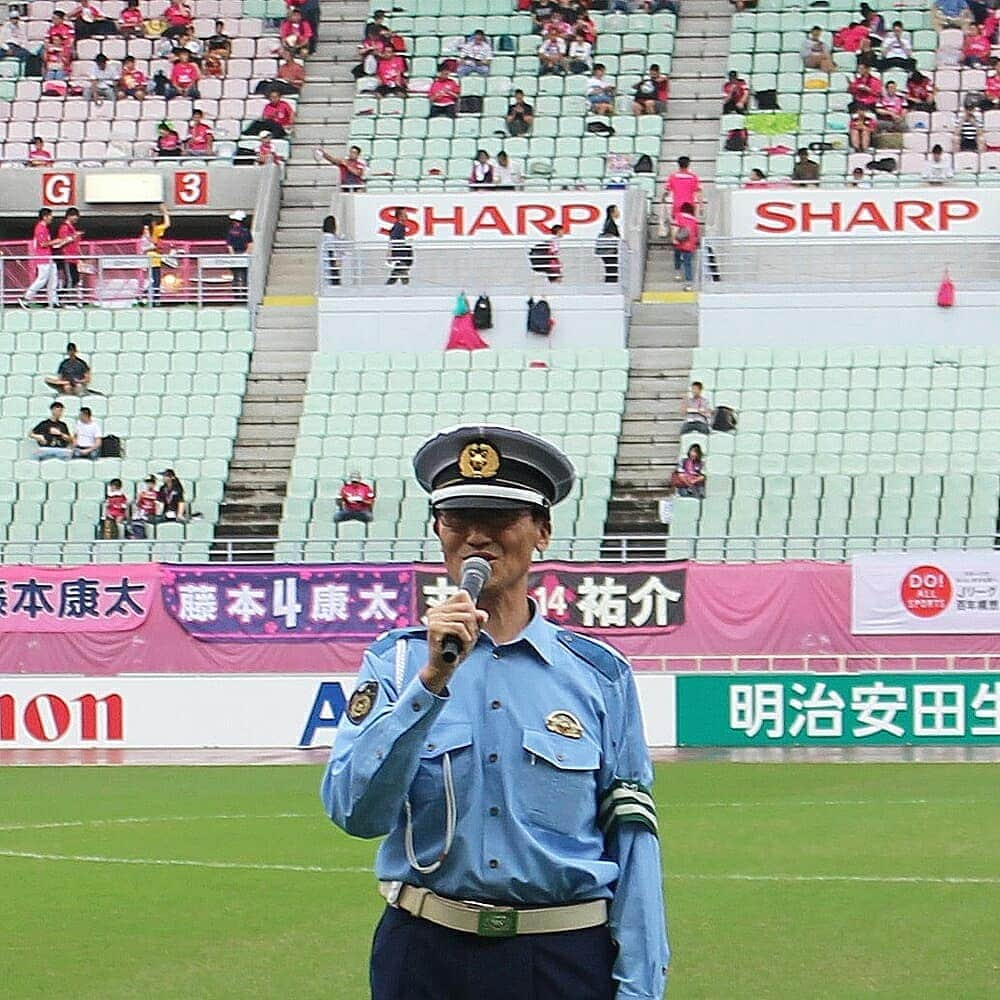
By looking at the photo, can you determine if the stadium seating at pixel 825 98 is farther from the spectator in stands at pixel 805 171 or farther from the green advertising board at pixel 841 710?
the green advertising board at pixel 841 710

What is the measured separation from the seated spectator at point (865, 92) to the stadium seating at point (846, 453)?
596 cm

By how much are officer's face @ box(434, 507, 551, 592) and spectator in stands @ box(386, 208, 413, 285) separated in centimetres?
2916

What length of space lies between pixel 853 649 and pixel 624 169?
40.7 ft

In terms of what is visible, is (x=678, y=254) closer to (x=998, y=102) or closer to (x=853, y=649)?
(x=998, y=102)

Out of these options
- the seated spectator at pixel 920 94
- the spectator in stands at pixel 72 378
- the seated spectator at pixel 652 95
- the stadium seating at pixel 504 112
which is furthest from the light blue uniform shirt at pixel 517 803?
the seated spectator at pixel 652 95

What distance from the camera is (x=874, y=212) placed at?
110 feet

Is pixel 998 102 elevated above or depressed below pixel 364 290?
above

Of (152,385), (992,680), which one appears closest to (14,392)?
(152,385)

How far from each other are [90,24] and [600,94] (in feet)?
30.5

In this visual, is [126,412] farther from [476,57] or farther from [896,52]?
[896,52]

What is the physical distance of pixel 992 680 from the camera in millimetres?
23562

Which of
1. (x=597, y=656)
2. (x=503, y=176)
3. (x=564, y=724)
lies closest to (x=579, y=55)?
(x=503, y=176)

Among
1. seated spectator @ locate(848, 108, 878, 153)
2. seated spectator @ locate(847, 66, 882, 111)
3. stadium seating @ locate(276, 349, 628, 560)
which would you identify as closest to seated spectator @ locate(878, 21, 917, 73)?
seated spectator @ locate(847, 66, 882, 111)

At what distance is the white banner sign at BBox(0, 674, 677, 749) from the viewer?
24062mm
